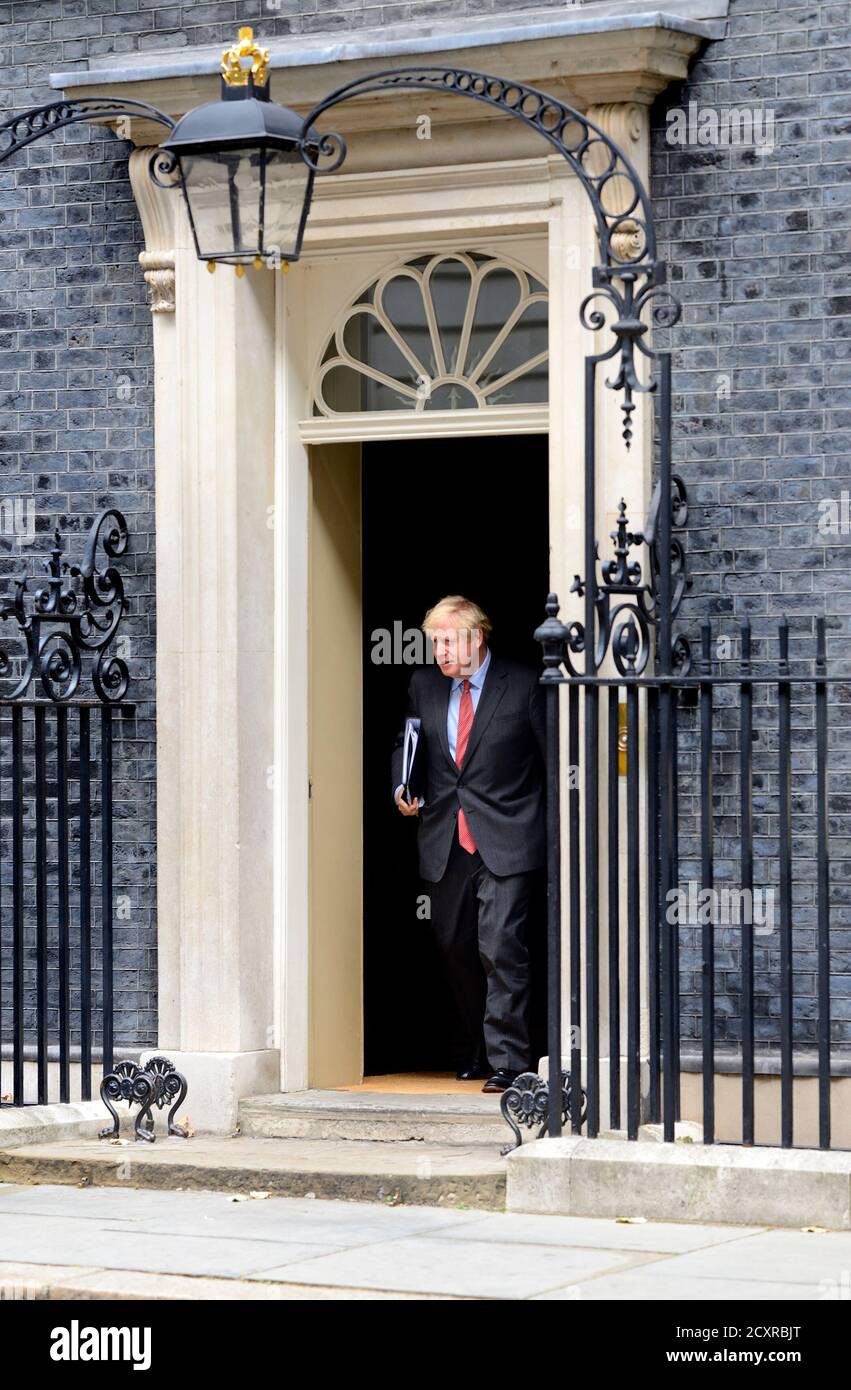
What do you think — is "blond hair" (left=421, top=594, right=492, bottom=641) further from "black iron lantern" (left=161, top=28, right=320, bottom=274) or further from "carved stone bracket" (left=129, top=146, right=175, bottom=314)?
"black iron lantern" (left=161, top=28, right=320, bottom=274)

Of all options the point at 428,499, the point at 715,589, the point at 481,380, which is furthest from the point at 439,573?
the point at 715,589

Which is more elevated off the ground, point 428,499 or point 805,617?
point 428,499

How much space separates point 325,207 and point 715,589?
7.44ft

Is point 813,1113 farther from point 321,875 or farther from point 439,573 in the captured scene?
point 439,573

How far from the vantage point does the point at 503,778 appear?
32.4ft

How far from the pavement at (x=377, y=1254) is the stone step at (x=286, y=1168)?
0.27ft

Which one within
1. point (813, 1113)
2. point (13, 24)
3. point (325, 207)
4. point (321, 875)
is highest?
point (13, 24)

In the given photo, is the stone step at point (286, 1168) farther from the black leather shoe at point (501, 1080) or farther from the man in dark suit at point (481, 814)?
the man in dark suit at point (481, 814)

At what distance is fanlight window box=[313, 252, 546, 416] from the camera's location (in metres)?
9.58

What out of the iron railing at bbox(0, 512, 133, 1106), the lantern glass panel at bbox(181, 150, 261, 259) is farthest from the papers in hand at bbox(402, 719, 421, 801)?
the lantern glass panel at bbox(181, 150, 261, 259)

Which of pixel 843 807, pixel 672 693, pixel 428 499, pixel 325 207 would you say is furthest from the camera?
pixel 428 499

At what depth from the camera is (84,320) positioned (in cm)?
1002

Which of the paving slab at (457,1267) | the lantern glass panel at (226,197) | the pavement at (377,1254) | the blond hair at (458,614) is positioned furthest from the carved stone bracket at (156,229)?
the paving slab at (457,1267)

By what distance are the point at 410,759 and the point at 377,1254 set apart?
10.3ft
